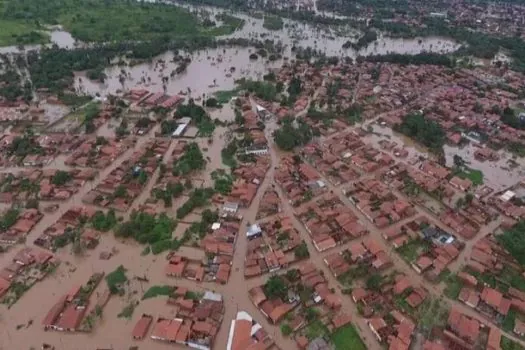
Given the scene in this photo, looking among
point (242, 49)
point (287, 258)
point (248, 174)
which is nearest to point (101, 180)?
point (248, 174)

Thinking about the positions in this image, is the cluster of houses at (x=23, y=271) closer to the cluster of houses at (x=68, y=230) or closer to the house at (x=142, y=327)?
the cluster of houses at (x=68, y=230)

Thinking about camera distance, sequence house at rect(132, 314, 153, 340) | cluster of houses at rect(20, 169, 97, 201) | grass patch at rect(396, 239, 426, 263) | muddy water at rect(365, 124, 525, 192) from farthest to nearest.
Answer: muddy water at rect(365, 124, 525, 192)
cluster of houses at rect(20, 169, 97, 201)
grass patch at rect(396, 239, 426, 263)
house at rect(132, 314, 153, 340)

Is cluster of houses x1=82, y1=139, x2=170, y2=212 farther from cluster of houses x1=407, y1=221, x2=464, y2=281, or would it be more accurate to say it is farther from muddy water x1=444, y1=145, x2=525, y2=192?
muddy water x1=444, y1=145, x2=525, y2=192

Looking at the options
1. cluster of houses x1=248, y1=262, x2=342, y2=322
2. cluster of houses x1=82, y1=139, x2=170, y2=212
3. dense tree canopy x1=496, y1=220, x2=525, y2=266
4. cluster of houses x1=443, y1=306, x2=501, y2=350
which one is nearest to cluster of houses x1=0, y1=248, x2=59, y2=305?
cluster of houses x1=82, y1=139, x2=170, y2=212

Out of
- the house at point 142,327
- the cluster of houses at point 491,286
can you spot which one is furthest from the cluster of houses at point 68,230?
the cluster of houses at point 491,286

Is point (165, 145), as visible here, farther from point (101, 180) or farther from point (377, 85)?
point (377, 85)

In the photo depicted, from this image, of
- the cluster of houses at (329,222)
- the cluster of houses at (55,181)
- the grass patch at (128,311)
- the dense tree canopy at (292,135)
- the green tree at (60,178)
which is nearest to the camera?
the grass patch at (128,311)

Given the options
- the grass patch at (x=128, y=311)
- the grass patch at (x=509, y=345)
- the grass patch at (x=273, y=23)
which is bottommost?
the grass patch at (x=509, y=345)
